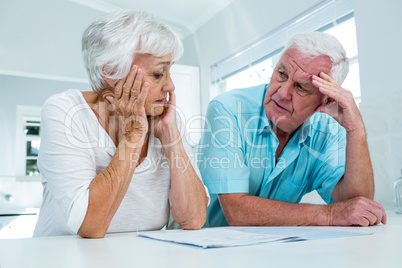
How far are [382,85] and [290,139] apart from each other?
0.88 meters

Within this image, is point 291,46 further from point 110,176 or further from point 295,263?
point 295,263

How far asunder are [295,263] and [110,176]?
62cm

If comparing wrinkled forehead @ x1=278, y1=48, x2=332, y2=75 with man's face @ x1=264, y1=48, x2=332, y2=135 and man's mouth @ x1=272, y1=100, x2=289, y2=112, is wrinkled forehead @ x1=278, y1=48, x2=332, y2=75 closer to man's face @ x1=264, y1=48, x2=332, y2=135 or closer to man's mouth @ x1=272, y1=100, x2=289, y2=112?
man's face @ x1=264, y1=48, x2=332, y2=135

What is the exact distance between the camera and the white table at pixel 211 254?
544 millimetres

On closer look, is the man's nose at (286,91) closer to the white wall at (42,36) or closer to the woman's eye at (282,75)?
the woman's eye at (282,75)

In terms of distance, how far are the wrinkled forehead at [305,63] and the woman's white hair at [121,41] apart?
0.47 meters

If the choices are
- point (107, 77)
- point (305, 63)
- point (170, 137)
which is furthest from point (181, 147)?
point (305, 63)

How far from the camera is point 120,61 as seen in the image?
1187mm

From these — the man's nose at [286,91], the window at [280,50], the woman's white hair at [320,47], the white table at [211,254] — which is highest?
the window at [280,50]

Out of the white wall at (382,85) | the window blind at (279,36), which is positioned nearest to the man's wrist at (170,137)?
the white wall at (382,85)

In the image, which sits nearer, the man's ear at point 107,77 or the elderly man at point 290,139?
the man's ear at point 107,77

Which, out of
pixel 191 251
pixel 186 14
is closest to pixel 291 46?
pixel 191 251

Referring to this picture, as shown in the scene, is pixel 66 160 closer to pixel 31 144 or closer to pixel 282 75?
pixel 282 75

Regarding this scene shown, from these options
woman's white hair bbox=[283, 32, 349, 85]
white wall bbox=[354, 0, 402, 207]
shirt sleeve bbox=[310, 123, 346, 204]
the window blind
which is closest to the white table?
shirt sleeve bbox=[310, 123, 346, 204]
